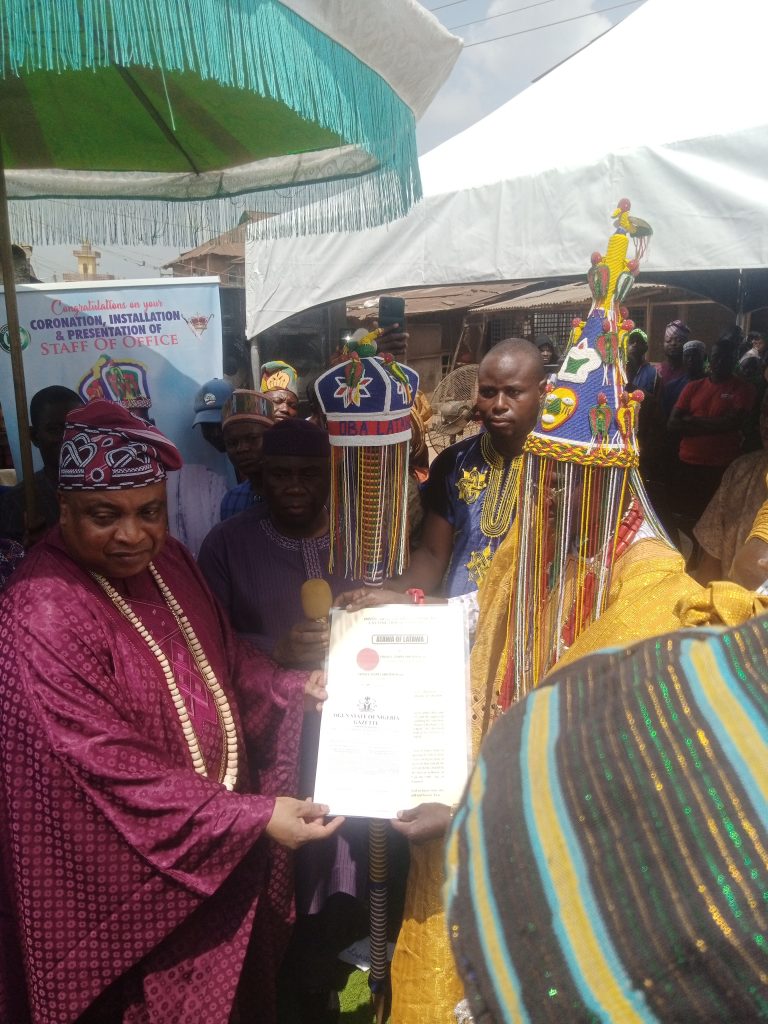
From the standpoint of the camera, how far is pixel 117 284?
12.3 ft

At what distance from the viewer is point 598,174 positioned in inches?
109

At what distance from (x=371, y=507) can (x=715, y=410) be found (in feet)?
13.6

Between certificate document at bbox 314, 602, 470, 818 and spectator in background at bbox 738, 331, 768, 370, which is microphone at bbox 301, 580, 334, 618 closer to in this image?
certificate document at bbox 314, 602, 470, 818

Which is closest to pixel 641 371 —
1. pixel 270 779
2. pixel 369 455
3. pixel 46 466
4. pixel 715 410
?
pixel 715 410

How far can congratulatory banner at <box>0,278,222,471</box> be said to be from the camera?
373 cm

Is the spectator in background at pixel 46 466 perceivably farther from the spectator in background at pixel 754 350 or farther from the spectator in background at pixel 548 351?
the spectator in background at pixel 548 351

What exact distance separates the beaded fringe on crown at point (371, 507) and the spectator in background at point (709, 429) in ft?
11.5

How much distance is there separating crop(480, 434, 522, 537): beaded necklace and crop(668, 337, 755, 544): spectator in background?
2847 millimetres

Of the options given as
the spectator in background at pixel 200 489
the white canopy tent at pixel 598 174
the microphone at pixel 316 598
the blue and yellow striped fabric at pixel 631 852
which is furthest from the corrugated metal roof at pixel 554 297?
the blue and yellow striped fabric at pixel 631 852

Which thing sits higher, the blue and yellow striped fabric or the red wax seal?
the blue and yellow striped fabric

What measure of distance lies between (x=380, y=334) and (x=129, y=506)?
107 centimetres

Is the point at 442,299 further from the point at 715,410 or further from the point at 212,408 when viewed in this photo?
the point at 212,408

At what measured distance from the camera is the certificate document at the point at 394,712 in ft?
5.73

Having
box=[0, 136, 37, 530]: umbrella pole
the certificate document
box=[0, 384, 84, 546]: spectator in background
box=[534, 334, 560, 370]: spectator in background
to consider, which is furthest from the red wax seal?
box=[534, 334, 560, 370]: spectator in background
